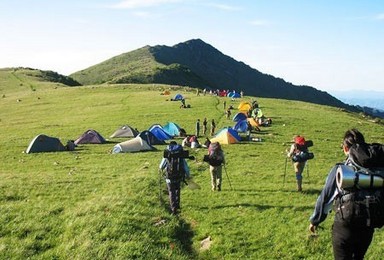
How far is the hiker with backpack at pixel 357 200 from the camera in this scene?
7.45m

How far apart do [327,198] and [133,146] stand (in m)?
30.6

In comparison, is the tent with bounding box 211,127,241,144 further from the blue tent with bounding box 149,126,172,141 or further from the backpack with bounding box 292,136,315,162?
the backpack with bounding box 292,136,315,162

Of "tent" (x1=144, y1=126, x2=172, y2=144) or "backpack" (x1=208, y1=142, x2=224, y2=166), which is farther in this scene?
"tent" (x1=144, y1=126, x2=172, y2=144)

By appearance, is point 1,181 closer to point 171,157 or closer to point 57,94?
point 171,157

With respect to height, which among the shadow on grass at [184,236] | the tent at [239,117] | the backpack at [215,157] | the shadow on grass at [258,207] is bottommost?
the shadow on grass at [184,236]

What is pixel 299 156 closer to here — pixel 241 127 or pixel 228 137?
pixel 228 137

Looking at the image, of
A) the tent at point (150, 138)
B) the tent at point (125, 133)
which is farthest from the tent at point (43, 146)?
the tent at point (125, 133)

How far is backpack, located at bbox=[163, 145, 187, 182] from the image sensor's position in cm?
1692

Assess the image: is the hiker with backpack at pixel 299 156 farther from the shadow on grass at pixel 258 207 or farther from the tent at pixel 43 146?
the tent at pixel 43 146

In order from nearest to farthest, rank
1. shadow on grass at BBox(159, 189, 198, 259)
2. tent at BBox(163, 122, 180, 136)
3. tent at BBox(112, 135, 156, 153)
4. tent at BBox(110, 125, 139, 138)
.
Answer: shadow on grass at BBox(159, 189, 198, 259) < tent at BBox(112, 135, 156, 153) < tent at BBox(163, 122, 180, 136) < tent at BBox(110, 125, 139, 138)

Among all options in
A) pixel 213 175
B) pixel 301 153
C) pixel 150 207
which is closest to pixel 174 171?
pixel 150 207

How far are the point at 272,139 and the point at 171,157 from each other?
90.0ft

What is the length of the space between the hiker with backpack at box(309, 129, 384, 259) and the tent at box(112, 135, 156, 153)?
30.4 metres

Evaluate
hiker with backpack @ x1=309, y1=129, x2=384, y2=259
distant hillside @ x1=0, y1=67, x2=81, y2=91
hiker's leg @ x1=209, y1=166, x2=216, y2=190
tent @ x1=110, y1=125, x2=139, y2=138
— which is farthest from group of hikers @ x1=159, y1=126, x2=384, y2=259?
distant hillside @ x1=0, y1=67, x2=81, y2=91
